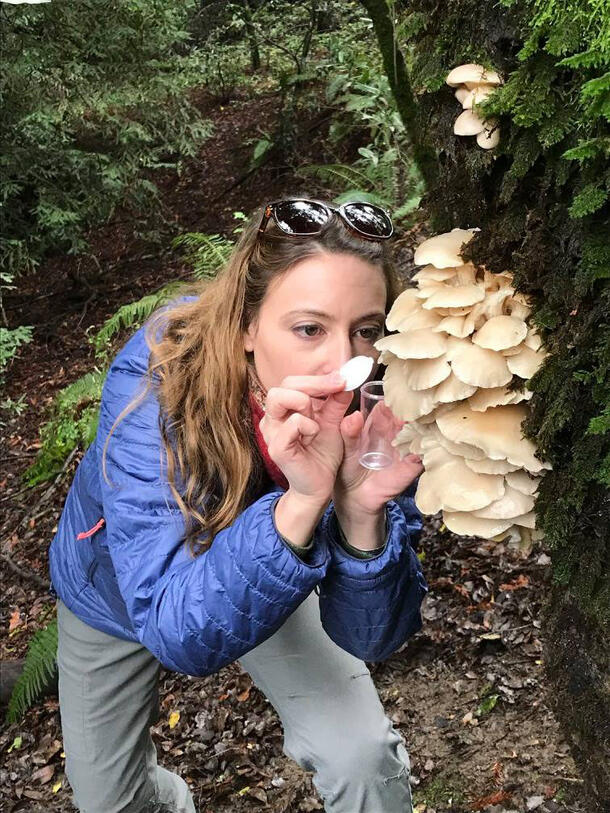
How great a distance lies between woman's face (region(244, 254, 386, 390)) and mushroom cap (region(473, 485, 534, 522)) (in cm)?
81

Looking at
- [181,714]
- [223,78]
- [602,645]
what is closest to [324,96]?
[223,78]

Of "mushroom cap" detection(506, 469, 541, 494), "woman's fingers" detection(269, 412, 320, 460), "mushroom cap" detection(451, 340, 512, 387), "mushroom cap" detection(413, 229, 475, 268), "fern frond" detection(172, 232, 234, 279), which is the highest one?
"mushroom cap" detection(413, 229, 475, 268)

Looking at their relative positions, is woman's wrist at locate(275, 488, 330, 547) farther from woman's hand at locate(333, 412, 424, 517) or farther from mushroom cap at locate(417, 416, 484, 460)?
mushroom cap at locate(417, 416, 484, 460)

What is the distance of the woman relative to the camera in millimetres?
1932

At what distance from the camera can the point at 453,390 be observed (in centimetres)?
139

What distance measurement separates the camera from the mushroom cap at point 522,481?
4.80 feet

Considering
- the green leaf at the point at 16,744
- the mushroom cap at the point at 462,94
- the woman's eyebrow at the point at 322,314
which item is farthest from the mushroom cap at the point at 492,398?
the green leaf at the point at 16,744

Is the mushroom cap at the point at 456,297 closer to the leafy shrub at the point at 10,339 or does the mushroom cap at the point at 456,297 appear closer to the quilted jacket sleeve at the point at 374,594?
the quilted jacket sleeve at the point at 374,594

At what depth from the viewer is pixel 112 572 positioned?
2711 millimetres

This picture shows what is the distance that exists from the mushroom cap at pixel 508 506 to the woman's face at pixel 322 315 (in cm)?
81

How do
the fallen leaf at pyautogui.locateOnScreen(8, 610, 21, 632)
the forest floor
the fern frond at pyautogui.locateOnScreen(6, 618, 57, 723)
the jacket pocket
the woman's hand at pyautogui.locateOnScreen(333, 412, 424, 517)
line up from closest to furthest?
the woman's hand at pyautogui.locateOnScreen(333, 412, 424, 517) < the jacket pocket < the forest floor < the fern frond at pyautogui.locateOnScreen(6, 618, 57, 723) < the fallen leaf at pyautogui.locateOnScreen(8, 610, 21, 632)

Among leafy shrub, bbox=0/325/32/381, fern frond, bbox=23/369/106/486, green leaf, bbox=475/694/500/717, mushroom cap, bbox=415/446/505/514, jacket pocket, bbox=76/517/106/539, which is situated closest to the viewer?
mushroom cap, bbox=415/446/505/514

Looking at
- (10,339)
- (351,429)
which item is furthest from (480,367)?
(10,339)

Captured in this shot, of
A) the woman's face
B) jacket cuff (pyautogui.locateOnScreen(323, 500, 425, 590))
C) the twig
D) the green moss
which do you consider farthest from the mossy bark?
the twig
